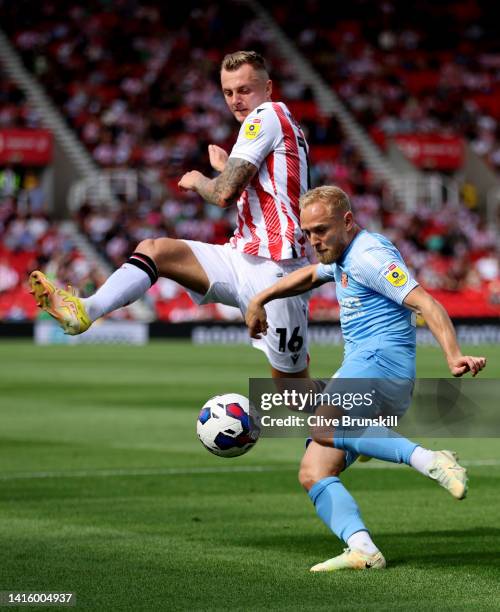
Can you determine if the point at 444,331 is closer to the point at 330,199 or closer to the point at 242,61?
the point at 330,199

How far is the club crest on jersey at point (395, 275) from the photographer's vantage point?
6562 mm

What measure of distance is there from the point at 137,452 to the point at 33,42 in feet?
93.0

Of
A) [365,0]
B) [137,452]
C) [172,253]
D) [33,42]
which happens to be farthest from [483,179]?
[172,253]

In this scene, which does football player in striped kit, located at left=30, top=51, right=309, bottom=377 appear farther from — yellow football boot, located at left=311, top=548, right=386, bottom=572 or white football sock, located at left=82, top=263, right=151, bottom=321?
yellow football boot, located at left=311, top=548, right=386, bottom=572

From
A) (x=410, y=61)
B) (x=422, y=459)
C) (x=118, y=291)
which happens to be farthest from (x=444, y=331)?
(x=410, y=61)

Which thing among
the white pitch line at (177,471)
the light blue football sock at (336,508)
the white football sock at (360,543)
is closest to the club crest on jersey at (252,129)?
the light blue football sock at (336,508)

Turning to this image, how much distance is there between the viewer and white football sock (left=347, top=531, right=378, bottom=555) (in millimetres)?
6723

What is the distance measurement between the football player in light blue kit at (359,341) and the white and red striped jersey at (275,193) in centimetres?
134

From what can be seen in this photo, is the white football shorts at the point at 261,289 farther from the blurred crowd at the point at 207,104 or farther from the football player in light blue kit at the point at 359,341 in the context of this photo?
the blurred crowd at the point at 207,104

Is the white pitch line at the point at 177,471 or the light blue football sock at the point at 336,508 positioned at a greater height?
the light blue football sock at the point at 336,508

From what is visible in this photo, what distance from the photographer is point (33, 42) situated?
39.2 metres

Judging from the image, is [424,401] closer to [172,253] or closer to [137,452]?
[172,253]

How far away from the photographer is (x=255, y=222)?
8516mm

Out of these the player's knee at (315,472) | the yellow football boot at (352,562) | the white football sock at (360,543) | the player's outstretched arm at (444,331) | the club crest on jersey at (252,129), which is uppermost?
the club crest on jersey at (252,129)
